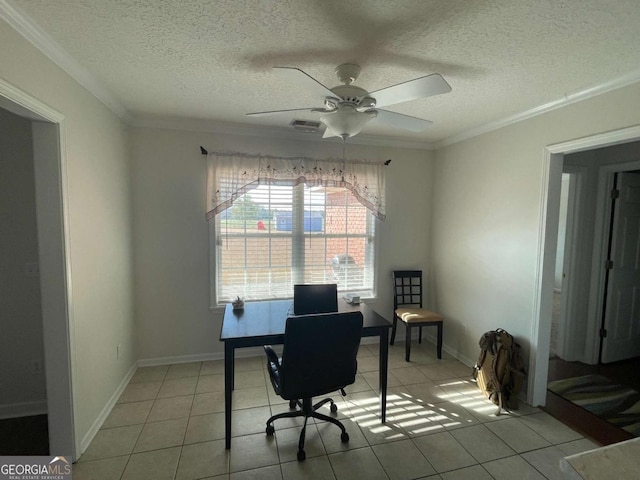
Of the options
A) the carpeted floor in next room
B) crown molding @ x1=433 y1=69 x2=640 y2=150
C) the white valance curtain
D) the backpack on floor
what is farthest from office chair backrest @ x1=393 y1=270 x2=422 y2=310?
crown molding @ x1=433 y1=69 x2=640 y2=150

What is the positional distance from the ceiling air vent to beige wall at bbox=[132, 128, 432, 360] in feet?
0.90

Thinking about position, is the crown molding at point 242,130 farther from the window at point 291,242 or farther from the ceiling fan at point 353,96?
the ceiling fan at point 353,96

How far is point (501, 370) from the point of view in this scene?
8.32 ft

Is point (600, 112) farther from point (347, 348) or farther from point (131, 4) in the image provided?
point (131, 4)

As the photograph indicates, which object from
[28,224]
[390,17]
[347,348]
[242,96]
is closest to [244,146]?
[242,96]

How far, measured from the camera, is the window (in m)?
3.33

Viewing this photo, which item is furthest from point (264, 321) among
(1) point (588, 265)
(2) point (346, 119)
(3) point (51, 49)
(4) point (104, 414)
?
(1) point (588, 265)

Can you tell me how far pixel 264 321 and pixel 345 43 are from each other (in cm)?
189

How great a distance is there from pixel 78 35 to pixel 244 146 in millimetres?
1724

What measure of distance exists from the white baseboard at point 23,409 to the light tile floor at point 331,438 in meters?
0.56

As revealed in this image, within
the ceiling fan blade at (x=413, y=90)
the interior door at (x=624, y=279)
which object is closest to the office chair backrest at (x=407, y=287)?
the interior door at (x=624, y=279)

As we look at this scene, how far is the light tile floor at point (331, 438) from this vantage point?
1.87 m
